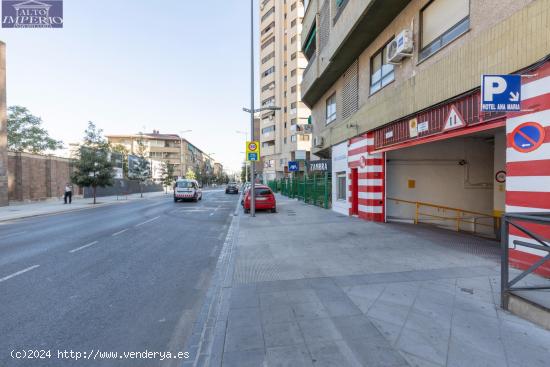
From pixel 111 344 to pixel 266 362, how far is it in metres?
1.89

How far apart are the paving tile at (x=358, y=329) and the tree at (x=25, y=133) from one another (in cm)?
5433

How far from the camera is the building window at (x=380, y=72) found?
11.1 meters

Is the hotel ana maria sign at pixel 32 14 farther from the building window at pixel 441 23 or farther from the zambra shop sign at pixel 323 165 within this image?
the building window at pixel 441 23

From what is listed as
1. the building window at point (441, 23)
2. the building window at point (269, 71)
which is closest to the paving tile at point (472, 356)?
the building window at point (441, 23)

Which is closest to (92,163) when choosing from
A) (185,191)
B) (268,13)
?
(185,191)

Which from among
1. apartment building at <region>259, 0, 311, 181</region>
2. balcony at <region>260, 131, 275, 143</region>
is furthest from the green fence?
balcony at <region>260, 131, 275, 143</region>

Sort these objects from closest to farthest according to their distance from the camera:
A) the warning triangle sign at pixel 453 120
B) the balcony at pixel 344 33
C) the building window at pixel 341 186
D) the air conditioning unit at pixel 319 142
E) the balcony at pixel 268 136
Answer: the warning triangle sign at pixel 453 120
the balcony at pixel 344 33
the building window at pixel 341 186
the air conditioning unit at pixel 319 142
the balcony at pixel 268 136

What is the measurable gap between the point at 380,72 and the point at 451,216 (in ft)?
22.7

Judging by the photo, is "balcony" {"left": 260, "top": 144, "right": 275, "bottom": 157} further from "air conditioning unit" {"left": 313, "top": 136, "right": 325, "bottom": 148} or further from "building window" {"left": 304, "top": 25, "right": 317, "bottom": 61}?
"air conditioning unit" {"left": 313, "top": 136, "right": 325, "bottom": 148}

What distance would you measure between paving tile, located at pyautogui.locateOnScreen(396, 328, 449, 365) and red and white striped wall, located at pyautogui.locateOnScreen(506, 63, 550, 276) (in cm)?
350

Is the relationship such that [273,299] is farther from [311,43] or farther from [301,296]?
[311,43]

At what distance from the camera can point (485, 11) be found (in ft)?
21.3

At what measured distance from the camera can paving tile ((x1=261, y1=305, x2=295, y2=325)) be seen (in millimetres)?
3648

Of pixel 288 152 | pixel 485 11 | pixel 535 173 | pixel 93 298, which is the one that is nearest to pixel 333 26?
pixel 485 11
